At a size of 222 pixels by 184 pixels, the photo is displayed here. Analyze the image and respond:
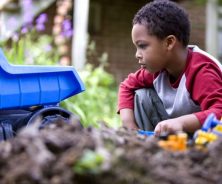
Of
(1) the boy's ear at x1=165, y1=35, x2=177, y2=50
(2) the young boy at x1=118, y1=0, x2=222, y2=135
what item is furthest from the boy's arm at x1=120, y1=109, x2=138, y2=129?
(1) the boy's ear at x1=165, y1=35, x2=177, y2=50

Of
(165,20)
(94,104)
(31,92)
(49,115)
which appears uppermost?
(165,20)

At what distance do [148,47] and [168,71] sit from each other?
22cm

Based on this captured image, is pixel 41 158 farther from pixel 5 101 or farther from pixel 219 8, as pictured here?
pixel 219 8

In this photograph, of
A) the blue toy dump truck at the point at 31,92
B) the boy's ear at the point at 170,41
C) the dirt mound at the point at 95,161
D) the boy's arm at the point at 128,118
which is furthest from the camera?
the boy's arm at the point at 128,118

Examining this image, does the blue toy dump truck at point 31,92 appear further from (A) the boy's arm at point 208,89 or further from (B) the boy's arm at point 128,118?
(A) the boy's arm at point 208,89

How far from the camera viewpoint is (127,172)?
1.07m

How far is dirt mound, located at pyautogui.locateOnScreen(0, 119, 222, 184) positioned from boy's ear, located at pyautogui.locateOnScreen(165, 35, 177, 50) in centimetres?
130

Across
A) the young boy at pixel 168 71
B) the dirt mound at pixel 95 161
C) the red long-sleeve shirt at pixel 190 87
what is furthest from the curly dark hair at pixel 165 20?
the dirt mound at pixel 95 161

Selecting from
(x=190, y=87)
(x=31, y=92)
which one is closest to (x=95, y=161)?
(x=31, y=92)

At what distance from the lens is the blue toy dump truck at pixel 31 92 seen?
2275mm

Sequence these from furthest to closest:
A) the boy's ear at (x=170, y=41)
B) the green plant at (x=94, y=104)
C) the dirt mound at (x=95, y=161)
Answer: the green plant at (x=94, y=104) → the boy's ear at (x=170, y=41) → the dirt mound at (x=95, y=161)

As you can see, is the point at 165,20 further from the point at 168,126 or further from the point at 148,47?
the point at 168,126

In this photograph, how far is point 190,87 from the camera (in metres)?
2.52

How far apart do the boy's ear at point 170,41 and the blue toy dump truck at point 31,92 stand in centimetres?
47
